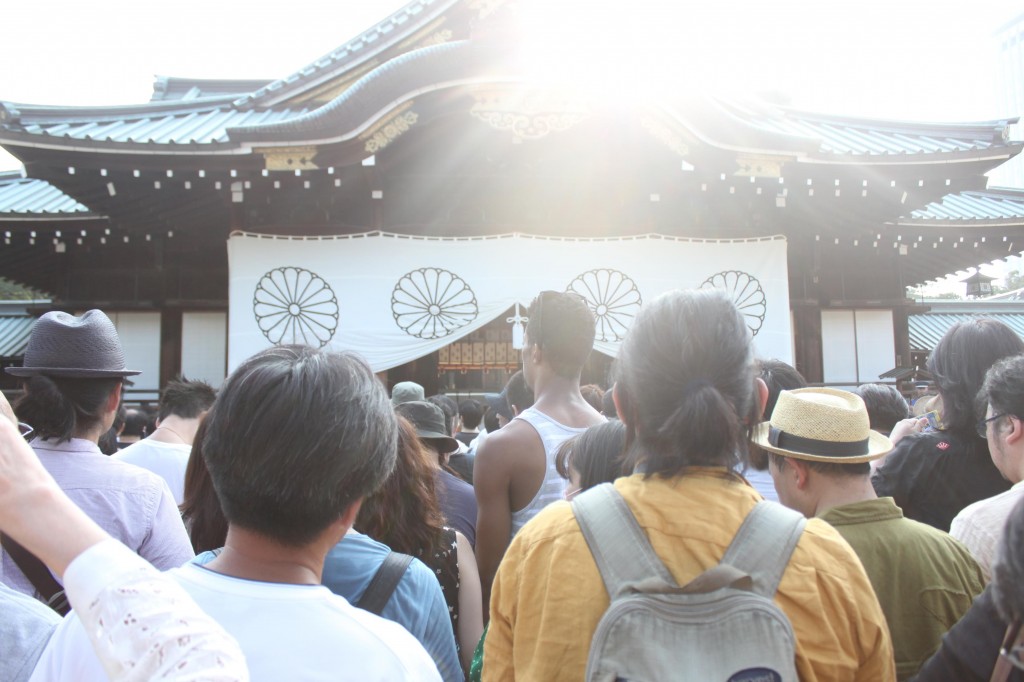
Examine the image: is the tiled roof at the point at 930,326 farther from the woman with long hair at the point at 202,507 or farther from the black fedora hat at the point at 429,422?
the woman with long hair at the point at 202,507

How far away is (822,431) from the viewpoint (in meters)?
1.64

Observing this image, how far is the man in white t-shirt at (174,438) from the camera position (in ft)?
9.95

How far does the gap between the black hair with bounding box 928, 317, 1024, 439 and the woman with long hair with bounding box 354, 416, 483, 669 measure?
5.28 ft

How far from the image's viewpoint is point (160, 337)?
7.99 m

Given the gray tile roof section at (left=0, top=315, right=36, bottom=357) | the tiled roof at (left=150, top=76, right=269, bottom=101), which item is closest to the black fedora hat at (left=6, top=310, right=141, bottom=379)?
the gray tile roof section at (left=0, top=315, right=36, bottom=357)

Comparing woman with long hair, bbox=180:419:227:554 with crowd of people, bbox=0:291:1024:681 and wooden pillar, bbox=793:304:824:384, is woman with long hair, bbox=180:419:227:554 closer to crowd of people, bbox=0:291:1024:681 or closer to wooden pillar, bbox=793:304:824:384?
crowd of people, bbox=0:291:1024:681

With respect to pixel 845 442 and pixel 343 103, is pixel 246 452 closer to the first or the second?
pixel 845 442

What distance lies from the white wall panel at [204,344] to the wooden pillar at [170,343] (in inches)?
2.0

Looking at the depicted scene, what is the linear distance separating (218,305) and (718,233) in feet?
18.8

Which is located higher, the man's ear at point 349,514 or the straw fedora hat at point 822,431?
the straw fedora hat at point 822,431

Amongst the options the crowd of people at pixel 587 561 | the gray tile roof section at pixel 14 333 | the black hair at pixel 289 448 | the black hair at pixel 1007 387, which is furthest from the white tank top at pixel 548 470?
the gray tile roof section at pixel 14 333

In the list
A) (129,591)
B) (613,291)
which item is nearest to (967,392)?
(129,591)

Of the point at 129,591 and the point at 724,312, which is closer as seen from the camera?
the point at 129,591

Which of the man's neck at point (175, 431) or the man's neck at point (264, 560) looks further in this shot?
the man's neck at point (175, 431)
